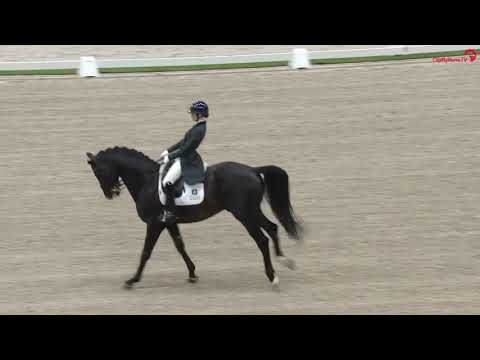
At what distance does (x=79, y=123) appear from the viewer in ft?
65.7

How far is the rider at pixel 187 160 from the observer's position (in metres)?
11.8

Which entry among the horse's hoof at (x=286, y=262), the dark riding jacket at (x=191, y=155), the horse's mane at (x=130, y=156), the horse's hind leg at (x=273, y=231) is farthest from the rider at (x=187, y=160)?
the horse's hoof at (x=286, y=262)

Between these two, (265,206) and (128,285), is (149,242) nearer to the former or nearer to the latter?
(128,285)

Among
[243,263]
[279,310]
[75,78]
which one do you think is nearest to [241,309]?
[279,310]

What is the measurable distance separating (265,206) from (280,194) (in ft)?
12.9

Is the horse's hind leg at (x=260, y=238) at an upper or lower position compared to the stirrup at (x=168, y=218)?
lower

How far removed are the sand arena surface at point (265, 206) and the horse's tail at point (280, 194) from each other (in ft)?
2.63

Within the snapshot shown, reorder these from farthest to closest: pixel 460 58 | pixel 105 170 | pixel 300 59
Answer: pixel 460 58, pixel 300 59, pixel 105 170

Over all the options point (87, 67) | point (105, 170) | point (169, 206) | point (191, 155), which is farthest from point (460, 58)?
point (105, 170)

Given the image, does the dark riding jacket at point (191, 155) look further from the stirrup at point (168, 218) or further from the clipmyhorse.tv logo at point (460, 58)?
the clipmyhorse.tv logo at point (460, 58)

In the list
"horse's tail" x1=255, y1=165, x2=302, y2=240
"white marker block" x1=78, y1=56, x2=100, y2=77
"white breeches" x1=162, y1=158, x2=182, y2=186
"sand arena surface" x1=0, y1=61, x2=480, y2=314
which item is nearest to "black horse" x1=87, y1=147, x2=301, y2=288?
"horse's tail" x1=255, y1=165, x2=302, y2=240

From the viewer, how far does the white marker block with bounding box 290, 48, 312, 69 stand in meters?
23.2

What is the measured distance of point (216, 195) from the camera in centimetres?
1189

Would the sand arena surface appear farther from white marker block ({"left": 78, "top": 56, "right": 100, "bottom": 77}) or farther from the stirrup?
the stirrup
